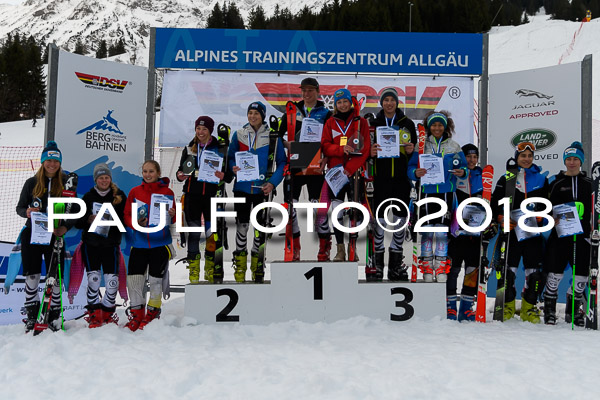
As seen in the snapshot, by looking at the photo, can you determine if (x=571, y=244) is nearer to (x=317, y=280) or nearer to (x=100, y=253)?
(x=317, y=280)

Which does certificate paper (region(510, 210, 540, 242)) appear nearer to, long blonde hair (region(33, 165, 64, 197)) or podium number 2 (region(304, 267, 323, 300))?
podium number 2 (region(304, 267, 323, 300))

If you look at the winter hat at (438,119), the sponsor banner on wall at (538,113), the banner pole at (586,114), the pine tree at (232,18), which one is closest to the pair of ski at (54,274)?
the winter hat at (438,119)

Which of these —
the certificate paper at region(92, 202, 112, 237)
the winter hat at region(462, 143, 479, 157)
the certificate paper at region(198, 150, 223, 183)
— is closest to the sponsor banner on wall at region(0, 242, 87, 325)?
the certificate paper at region(92, 202, 112, 237)

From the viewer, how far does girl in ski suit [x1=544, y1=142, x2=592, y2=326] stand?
181 inches

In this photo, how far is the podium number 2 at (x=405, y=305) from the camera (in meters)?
4.38

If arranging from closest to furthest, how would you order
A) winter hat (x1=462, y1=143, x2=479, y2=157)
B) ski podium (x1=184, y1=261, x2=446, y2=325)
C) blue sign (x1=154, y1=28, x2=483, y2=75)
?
ski podium (x1=184, y1=261, x2=446, y2=325), winter hat (x1=462, y1=143, x2=479, y2=157), blue sign (x1=154, y1=28, x2=483, y2=75)

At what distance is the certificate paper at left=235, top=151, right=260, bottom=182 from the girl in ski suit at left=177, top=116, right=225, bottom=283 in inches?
9.0

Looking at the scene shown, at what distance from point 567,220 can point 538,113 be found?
7.52ft

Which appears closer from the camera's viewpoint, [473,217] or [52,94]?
[473,217]

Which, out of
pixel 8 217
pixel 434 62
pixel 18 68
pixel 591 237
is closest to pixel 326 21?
pixel 18 68

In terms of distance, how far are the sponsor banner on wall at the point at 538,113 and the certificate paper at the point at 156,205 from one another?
4414 millimetres

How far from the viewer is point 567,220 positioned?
4.58m

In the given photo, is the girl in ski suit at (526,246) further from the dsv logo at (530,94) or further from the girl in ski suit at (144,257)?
the girl in ski suit at (144,257)

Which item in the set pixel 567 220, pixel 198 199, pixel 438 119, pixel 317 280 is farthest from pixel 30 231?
pixel 567 220
